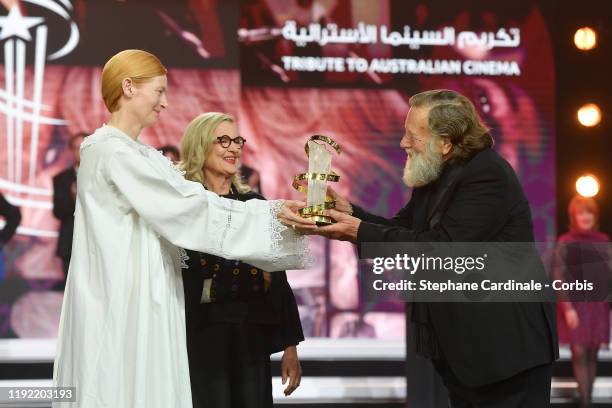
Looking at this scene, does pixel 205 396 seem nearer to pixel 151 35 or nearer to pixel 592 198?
pixel 151 35

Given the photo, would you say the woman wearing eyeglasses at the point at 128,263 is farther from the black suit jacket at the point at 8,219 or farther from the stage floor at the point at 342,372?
the black suit jacket at the point at 8,219

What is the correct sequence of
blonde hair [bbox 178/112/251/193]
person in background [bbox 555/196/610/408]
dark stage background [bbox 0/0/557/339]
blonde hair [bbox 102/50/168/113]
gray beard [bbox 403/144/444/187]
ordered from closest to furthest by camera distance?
blonde hair [bbox 102/50/168/113], gray beard [bbox 403/144/444/187], blonde hair [bbox 178/112/251/193], person in background [bbox 555/196/610/408], dark stage background [bbox 0/0/557/339]

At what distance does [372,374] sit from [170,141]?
7.69 feet

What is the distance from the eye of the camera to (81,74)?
651 centimetres

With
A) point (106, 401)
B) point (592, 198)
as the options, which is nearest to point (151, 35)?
point (592, 198)

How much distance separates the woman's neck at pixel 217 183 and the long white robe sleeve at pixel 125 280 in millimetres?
630

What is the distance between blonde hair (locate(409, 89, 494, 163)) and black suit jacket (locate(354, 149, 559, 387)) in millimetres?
50

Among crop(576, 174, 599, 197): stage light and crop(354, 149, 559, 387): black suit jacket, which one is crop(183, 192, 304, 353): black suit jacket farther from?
crop(576, 174, 599, 197): stage light

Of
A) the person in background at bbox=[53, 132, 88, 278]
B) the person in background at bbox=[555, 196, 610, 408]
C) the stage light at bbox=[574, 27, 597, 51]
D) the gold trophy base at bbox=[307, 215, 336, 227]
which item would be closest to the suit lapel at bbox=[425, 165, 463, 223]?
the gold trophy base at bbox=[307, 215, 336, 227]

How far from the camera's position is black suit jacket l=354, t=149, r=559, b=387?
298 cm

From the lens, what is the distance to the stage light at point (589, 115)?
6875 mm

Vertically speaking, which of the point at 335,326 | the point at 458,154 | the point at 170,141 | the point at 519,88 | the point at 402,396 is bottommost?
the point at 402,396

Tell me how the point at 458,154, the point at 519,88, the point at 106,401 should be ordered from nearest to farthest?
the point at 106,401
the point at 458,154
the point at 519,88

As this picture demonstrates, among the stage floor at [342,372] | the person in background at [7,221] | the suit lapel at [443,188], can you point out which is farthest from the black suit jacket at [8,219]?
the suit lapel at [443,188]
